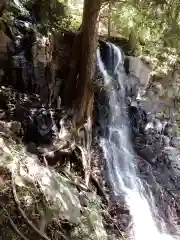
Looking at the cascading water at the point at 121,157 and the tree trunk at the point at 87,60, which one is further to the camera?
the cascading water at the point at 121,157

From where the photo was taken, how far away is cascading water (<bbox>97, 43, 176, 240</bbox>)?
8.17 metres

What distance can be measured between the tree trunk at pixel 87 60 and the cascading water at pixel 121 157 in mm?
1870

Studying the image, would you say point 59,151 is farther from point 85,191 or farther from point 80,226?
point 80,226

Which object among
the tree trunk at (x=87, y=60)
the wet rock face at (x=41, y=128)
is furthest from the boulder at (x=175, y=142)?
the wet rock face at (x=41, y=128)

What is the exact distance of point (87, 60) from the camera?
7.22 metres

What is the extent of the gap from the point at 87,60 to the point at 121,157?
3210mm

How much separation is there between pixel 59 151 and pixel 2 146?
7.71 feet

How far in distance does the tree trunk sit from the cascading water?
1.87 metres

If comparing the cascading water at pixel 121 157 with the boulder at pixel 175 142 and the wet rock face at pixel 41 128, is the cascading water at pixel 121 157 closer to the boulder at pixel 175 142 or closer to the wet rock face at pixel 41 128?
the boulder at pixel 175 142

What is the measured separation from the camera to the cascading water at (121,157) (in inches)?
322

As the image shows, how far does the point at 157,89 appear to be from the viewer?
12.3m

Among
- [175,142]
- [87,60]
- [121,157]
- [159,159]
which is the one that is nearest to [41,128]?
[87,60]

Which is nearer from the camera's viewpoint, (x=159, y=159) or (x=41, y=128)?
(x=41, y=128)

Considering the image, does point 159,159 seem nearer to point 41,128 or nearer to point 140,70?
point 140,70
